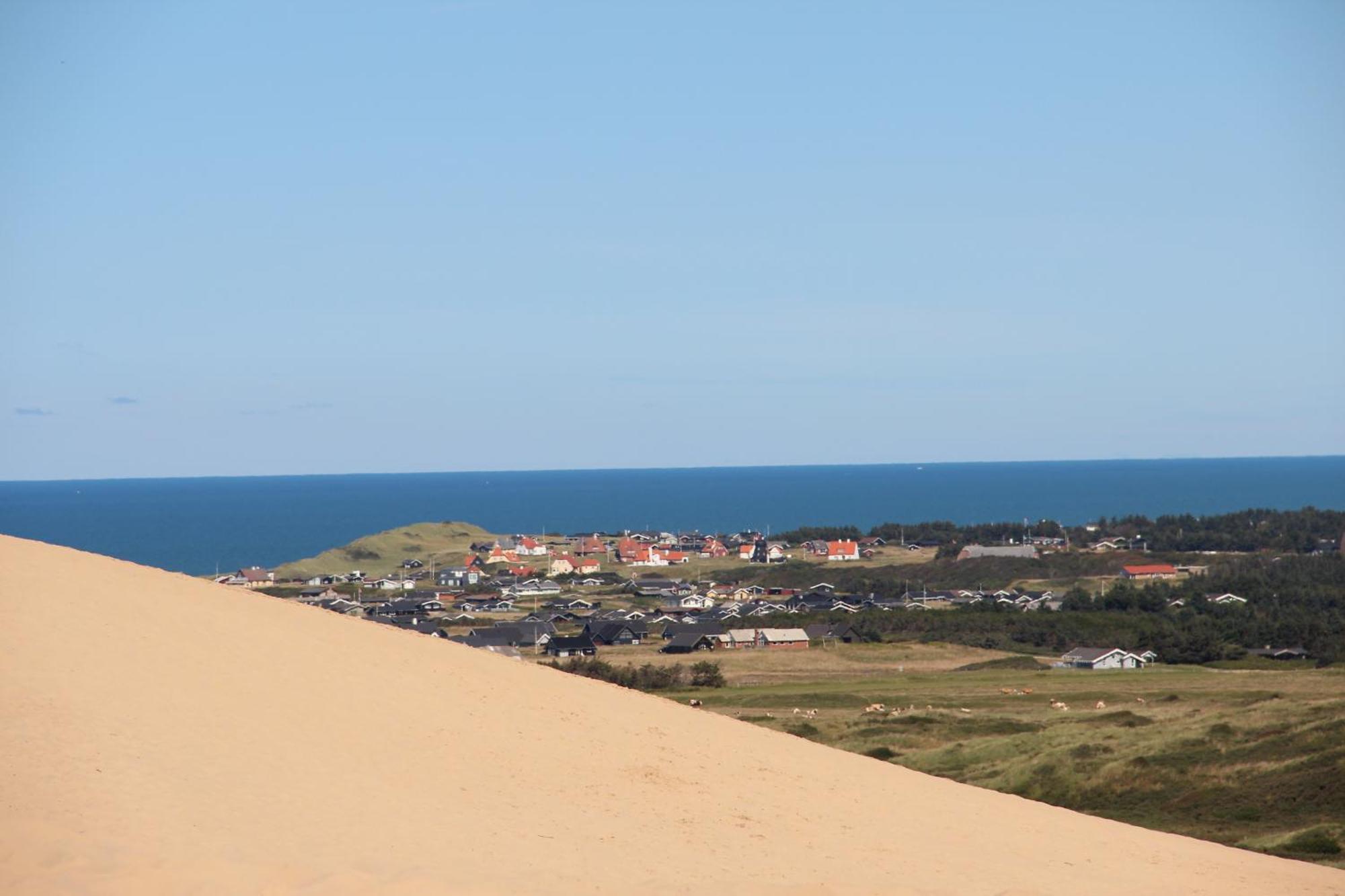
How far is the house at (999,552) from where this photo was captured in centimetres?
11382

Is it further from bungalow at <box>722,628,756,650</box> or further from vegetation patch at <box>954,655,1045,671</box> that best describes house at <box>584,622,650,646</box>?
vegetation patch at <box>954,655,1045,671</box>

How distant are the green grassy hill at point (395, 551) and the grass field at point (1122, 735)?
69102 mm

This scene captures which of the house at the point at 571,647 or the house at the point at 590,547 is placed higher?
the house at the point at 590,547

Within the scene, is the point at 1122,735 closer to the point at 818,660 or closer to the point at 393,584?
the point at 818,660

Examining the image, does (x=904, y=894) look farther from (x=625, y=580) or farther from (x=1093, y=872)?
(x=625, y=580)

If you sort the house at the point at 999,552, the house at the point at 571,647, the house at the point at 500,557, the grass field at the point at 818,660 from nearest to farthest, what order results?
1. the grass field at the point at 818,660
2. the house at the point at 571,647
3. the house at the point at 999,552
4. the house at the point at 500,557

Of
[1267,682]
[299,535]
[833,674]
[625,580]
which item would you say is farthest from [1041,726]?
[299,535]

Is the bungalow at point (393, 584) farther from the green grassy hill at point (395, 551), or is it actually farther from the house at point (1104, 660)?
the house at point (1104, 660)

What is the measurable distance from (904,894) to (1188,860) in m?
5.97

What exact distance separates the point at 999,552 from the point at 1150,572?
1830 centimetres

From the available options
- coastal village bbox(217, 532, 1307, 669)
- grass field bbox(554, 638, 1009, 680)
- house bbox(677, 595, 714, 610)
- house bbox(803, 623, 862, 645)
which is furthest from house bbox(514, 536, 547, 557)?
grass field bbox(554, 638, 1009, 680)

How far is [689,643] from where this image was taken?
70.3 metres

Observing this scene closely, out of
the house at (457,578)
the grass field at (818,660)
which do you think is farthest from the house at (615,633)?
the house at (457,578)

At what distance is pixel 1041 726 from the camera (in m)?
39.8
